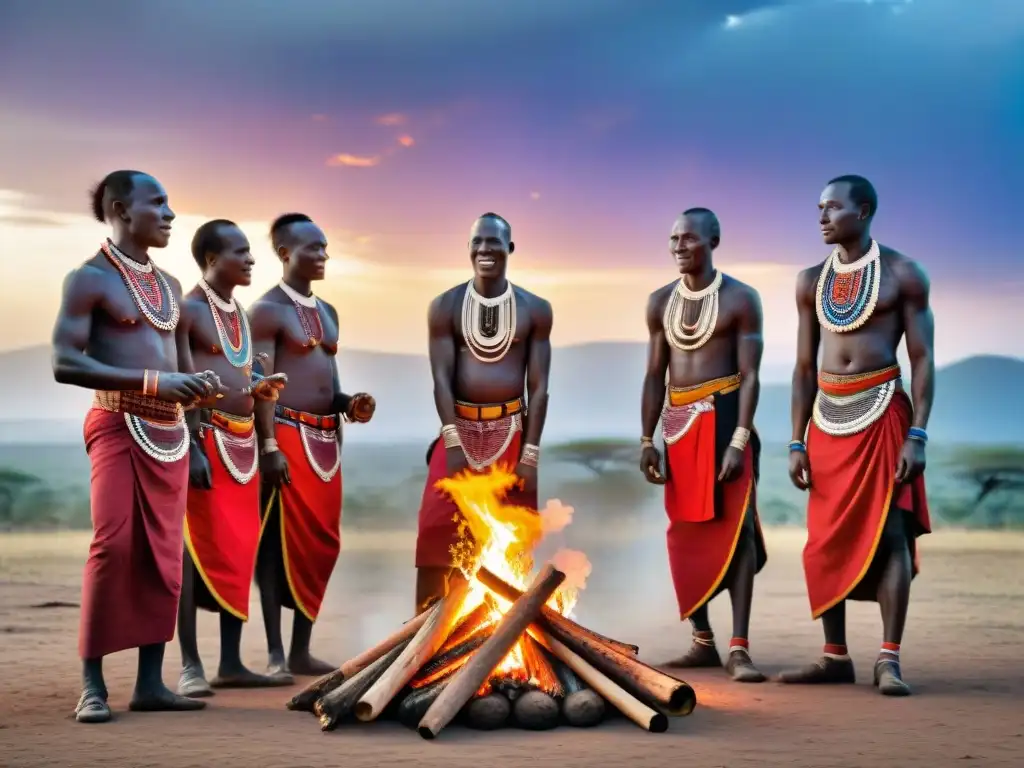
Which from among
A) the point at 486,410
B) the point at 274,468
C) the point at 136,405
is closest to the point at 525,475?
the point at 486,410

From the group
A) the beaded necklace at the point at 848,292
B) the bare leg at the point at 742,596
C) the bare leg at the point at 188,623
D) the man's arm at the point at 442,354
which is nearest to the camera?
the bare leg at the point at 188,623

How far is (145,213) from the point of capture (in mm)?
6805

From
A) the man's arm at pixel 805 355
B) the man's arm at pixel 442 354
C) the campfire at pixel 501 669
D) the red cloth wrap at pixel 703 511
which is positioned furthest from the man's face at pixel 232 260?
the man's arm at pixel 805 355

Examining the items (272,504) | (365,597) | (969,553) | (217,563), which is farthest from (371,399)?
(969,553)

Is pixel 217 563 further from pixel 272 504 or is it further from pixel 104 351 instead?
pixel 104 351

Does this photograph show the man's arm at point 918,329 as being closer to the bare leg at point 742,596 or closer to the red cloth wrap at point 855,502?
the red cloth wrap at point 855,502

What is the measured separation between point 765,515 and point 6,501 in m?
12.2

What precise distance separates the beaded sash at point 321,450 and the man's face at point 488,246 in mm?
1350

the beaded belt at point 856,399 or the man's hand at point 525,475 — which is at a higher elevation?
the beaded belt at point 856,399

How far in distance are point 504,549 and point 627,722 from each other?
1.23 meters

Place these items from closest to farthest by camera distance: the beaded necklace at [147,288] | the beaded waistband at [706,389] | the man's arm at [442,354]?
the beaded necklace at [147,288], the man's arm at [442,354], the beaded waistband at [706,389]

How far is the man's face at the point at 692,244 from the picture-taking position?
27.8ft

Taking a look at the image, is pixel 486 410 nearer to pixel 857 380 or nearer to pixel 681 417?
pixel 681 417

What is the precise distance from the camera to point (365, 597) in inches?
524
